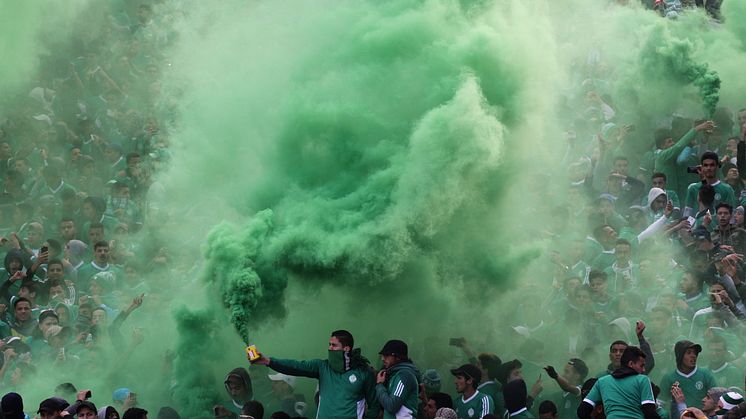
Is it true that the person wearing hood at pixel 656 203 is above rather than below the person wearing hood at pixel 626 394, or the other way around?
below

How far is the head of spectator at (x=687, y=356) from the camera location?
1019 cm

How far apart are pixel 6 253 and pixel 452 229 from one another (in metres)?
6.37

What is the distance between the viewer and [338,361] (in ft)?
31.2

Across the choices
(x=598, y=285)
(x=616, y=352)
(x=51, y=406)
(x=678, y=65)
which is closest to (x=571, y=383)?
(x=616, y=352)

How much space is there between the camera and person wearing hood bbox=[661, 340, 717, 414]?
33.4ft

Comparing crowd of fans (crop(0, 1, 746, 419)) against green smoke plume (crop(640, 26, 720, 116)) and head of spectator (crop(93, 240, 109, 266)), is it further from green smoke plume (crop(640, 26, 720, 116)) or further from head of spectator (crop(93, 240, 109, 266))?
green smoke plume (crop(640, 26, 720, 116))

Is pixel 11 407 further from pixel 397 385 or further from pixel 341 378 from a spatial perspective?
pixel 397 385

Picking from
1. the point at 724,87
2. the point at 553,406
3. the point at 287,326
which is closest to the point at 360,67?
the point at 287,326

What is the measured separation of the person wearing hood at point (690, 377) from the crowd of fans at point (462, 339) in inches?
0.5

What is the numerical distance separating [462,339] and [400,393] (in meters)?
2.51

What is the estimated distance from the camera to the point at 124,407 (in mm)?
11086

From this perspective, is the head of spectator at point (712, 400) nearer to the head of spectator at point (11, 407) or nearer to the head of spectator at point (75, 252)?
the head of spectator at point (11, 407)

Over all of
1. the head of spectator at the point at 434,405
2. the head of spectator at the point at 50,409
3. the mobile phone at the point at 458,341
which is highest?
the head of spectator at the point at 50,409

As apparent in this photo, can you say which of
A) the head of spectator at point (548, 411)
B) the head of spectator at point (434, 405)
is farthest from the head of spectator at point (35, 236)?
the head of spectator at point (548, 411)
